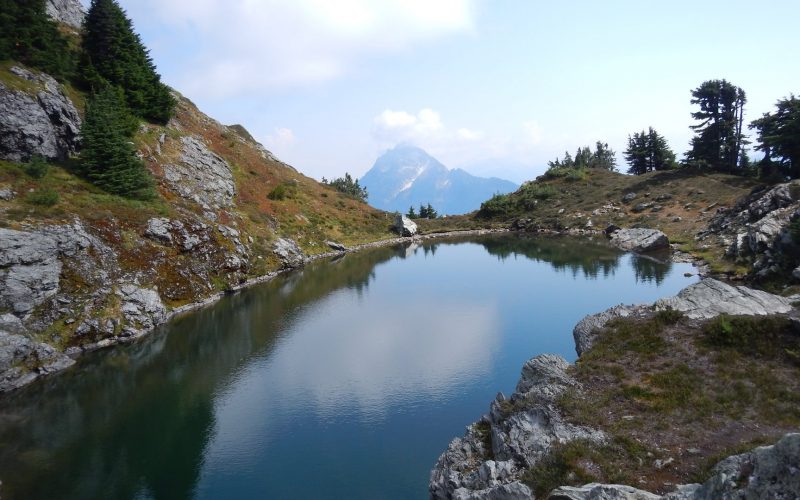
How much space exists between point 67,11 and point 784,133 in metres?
132

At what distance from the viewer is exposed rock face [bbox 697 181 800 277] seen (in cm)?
4512

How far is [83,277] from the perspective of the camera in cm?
4584

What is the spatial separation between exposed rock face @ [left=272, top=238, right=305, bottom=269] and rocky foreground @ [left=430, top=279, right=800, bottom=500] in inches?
2264

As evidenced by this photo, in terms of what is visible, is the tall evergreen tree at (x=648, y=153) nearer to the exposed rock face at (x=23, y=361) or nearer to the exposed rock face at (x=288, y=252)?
the exposed rock face at (x=288, y=252)

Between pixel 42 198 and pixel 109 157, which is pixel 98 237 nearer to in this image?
pixel 42 198

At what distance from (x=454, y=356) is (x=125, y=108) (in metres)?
64.9

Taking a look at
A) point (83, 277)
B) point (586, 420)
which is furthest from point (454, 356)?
point (83, 277)

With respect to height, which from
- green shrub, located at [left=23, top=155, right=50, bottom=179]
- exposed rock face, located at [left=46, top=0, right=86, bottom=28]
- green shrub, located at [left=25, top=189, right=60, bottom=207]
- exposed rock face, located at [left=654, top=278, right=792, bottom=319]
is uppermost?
exposed rock face, located at [left=46, top=0, right=86, bottom=28]

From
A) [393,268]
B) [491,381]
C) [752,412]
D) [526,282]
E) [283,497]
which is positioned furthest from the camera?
[393,268]

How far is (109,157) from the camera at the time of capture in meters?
60.1

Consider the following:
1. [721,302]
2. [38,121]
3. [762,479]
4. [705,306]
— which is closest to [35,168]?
[38,121]

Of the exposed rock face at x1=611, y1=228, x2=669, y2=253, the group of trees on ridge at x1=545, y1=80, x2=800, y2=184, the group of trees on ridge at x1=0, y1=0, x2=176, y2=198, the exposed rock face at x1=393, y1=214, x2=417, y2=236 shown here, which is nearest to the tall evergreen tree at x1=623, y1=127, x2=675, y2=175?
the group of trees on ridge at x1=545, y1=80, x2=800, y2=184

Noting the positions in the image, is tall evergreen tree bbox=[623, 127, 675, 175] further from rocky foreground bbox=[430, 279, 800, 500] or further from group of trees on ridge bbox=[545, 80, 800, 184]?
rocky foreground bbox=[430, 279, 800, 500]

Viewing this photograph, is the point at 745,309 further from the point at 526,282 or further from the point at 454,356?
the point at 526,282
